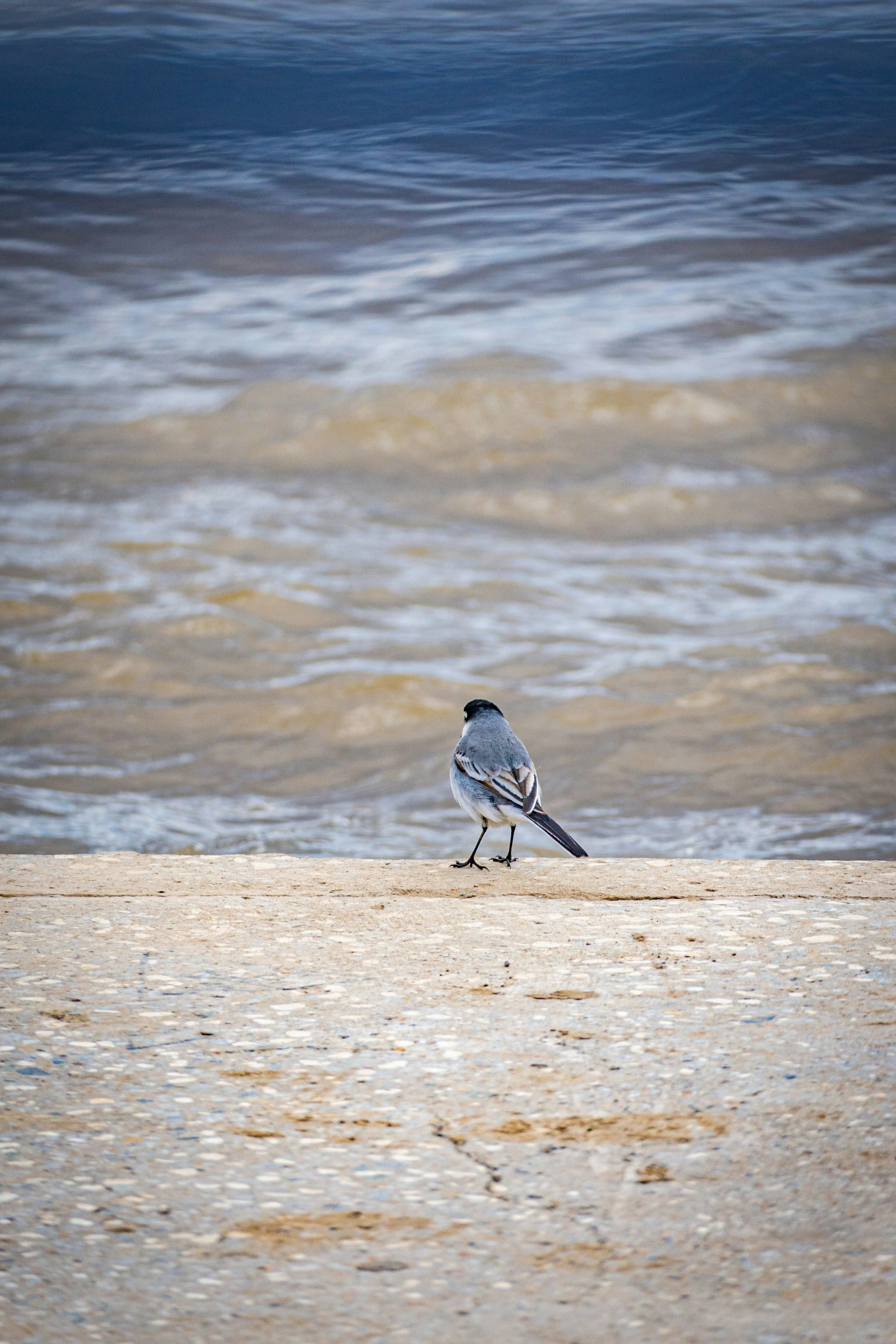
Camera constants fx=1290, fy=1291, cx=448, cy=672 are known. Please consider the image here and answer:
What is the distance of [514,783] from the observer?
3.69 meters

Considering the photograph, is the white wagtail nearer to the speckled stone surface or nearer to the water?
the speckled stone surface

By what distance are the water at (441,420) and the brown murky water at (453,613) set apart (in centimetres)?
3

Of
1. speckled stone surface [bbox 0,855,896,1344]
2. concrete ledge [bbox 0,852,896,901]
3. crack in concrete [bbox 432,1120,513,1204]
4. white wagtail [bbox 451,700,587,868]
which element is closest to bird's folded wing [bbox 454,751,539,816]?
white wagtail [bbox 451,700,587,868]

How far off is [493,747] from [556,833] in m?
0.38

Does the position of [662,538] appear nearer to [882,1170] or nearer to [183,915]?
[183,915]

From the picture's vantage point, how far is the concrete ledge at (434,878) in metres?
3.63

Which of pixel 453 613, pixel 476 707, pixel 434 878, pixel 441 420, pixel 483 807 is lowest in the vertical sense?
pixel 453 613

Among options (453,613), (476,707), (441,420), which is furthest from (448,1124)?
(441,420)

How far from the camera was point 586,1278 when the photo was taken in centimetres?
184

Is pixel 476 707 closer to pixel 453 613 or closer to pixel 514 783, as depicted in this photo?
pixel 514 783

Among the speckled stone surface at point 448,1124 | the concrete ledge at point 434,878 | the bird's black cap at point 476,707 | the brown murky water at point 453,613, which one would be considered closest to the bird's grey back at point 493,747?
the bird's black cap at point 476,707

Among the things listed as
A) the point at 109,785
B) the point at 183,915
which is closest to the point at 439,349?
the point at 109,785

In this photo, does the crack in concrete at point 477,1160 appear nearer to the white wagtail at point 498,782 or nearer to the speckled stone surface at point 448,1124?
the speckled stone surface at point 448,1124

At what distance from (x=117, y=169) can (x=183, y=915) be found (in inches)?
526
